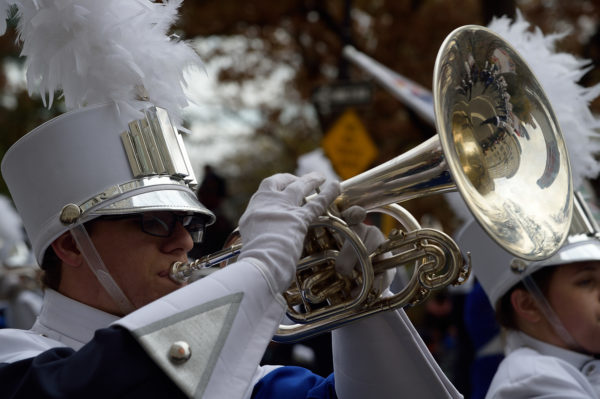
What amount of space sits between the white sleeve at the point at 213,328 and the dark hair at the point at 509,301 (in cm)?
202

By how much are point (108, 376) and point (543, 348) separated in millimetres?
2318

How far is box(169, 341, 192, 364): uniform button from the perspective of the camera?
203 cm

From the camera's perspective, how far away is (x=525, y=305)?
3.91 m

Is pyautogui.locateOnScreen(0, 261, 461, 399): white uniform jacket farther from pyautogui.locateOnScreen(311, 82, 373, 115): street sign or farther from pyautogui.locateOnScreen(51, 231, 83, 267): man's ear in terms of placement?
pyautogui.locateOnScreen(311, 82, 373, 115): street sign

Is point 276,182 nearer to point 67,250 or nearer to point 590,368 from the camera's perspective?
point 67,250

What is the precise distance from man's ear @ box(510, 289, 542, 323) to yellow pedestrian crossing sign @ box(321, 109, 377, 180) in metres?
4.84

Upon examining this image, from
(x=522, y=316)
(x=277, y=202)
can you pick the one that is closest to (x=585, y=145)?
(x=522, y=316)

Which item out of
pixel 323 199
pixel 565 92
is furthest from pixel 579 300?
pixel 323 199

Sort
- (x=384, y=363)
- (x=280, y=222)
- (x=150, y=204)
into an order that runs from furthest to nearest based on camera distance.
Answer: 1. (x=384, y=363)
2. (x=150, y=204)
3. (x=280, y=222)

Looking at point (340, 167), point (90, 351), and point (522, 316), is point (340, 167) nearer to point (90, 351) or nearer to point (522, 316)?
point (522, 316)

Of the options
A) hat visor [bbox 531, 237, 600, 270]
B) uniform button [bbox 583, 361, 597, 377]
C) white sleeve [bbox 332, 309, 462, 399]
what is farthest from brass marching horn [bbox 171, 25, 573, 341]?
uniform button [bbox 583, 361, 597, 377]

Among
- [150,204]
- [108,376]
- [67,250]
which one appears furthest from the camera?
[67,250]

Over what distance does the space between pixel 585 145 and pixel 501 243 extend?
6.02 feet

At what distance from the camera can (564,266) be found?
3.79 m
